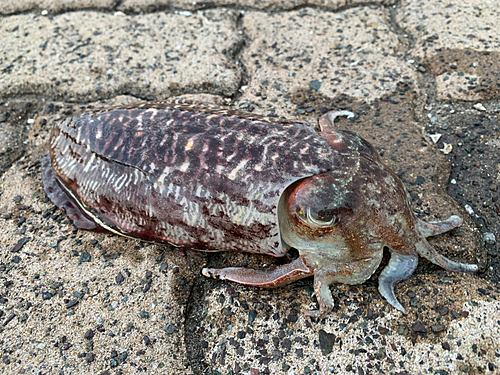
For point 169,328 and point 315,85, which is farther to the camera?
point 315,85

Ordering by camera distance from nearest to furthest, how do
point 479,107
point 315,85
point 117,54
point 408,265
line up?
1. point 408,265
2. point 479,107
3. point 315,85
4. point 117,54

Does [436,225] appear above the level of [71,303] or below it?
above

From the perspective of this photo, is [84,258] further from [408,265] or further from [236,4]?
[236,4]

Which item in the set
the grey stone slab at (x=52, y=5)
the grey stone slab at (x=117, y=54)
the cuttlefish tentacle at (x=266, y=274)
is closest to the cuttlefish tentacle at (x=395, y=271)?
the cuttlefish tentacle at (x=266, y=274)

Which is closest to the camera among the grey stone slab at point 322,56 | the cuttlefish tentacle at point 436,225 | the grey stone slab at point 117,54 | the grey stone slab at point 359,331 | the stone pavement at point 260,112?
the grey stone slab at point 359,331

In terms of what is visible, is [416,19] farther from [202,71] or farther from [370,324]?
[370,324]

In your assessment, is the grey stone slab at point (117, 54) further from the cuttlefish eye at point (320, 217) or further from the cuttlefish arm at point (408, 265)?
the cuttlefish arm at point (408, 265)

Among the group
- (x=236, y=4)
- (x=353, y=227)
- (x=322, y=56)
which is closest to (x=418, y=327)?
(x=353, y=227)

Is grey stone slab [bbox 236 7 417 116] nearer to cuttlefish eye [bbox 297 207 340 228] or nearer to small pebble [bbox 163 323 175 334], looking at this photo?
cuttlefish eye [bbox 297 207 340 228]
